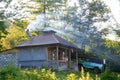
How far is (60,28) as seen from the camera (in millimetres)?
36094

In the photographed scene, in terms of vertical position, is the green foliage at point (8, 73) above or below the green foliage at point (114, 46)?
above

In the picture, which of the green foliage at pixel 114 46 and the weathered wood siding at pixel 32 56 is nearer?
the green foliage at pixel 114 46

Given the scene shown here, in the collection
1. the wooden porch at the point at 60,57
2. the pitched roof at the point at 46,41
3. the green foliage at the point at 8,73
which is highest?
the green foliage at the point at 8,73

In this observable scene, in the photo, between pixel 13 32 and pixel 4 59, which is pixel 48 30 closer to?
pixel 4 59

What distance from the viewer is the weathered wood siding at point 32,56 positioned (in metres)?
28.9

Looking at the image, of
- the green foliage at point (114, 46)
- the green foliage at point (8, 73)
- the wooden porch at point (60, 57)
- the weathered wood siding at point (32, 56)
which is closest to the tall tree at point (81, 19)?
the wooden porch at point (60, 57)

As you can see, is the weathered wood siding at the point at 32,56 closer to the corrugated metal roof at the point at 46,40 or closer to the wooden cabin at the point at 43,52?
the wooden cabin at the point at 43,52

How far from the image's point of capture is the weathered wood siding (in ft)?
94.9

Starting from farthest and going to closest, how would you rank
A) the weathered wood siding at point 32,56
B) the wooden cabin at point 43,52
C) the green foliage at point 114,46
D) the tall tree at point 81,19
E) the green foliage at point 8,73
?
the tall tree at point 81,19 → the weathered wood siding at point 32,56 → the wooden cabin at point 43,52 → the green foliage at point 114,46 → the green foliage at point 8,73

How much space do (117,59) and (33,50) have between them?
9348 mm

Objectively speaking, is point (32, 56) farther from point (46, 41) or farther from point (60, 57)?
point (60, 57)

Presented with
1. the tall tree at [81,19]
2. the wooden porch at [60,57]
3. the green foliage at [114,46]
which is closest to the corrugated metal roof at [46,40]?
the wooden porch at [60,57]

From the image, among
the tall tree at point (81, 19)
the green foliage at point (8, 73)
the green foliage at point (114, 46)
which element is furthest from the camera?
the tall tree at point (81, 19)

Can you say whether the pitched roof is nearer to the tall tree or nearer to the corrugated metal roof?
the corrugated metal roof
